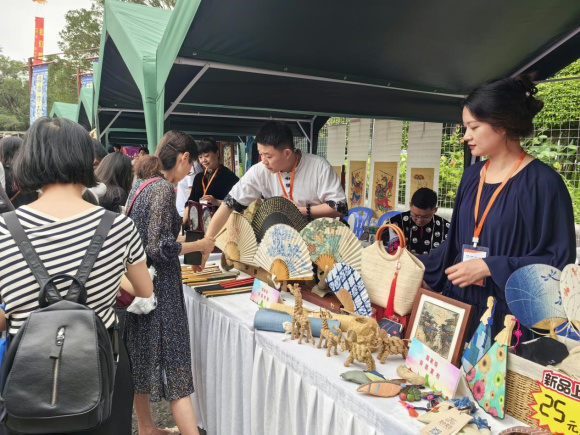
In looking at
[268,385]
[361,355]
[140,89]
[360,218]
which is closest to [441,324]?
[361,355]

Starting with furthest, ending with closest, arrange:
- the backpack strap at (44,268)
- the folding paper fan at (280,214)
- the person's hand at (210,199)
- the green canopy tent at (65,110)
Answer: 1. the green canopy tent at (65,110)
2. the person's hand at (210,199)
3. the folding paper fan at (280,214)
4. the backpack strap at (44,268)

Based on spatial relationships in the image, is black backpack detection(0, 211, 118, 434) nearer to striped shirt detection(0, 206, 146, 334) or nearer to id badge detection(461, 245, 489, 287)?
striped shirt detection(0, 206, 146, 334)

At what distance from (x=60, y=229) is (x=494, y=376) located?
3.66 ft

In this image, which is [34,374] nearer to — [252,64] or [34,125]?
[34,125]

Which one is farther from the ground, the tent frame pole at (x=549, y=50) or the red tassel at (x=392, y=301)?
the tent frame pole at (x=549, y=50)

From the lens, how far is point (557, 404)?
3.06ft

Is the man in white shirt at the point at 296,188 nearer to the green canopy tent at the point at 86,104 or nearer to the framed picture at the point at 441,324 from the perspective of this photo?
the framed picture at the point at 441,324

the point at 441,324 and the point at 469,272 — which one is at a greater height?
the point at 469,272

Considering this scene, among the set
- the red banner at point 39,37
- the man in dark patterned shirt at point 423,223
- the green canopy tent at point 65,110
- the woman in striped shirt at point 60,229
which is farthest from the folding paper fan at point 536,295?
the red banner at point 39,37

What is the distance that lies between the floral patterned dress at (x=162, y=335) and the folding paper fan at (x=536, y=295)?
4.25 feet

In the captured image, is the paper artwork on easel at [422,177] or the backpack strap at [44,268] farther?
the paper artwork on easel at [422,177]

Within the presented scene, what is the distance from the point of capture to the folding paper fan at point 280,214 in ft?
7.43

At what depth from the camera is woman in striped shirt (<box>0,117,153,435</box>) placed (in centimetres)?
105

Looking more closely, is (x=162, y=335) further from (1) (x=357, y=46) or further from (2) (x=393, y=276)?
(1) (x=357, y=46)
